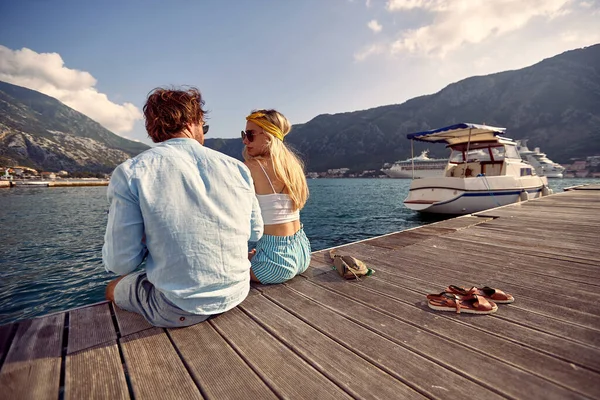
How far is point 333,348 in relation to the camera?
1.90 metres

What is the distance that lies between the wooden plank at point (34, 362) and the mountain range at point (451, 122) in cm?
10957

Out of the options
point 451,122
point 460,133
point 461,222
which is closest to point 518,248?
point 461,222

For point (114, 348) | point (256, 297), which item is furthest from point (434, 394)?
point (114, 348)

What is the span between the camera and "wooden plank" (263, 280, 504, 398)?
1524mm

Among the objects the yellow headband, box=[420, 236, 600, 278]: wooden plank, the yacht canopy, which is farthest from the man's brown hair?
the yacht canopy

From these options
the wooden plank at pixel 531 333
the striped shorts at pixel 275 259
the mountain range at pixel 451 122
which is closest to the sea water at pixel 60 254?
the striped shorts at pixel 275 259

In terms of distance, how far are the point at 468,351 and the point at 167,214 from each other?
223 centimetres

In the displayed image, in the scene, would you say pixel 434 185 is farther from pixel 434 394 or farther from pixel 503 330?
pixel 434 394

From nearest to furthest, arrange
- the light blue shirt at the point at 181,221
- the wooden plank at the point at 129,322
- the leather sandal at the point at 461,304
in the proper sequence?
the light blue shirt at the point at 181,221 < the wooden plank at the point at 129,322 < the leather sandal at the point at 461,304

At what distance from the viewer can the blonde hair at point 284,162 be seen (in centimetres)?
288

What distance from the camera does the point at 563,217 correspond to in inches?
282

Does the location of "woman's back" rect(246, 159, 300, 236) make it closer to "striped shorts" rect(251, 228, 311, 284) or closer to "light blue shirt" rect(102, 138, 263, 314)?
"striped shorts" rect(251, 228, 311, 284)

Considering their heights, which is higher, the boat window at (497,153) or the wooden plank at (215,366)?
the boat window at (497,153)

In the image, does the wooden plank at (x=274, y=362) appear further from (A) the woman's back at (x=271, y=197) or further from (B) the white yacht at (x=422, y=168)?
(B) the white yacht at (x=422, y=168)
